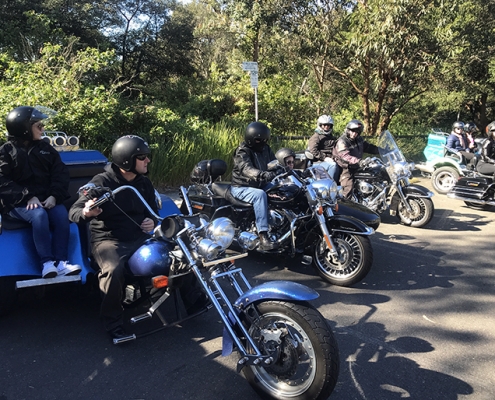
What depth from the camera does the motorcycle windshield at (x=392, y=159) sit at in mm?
6910

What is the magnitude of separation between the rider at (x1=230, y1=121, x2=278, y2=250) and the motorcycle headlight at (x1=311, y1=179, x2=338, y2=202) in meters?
0.47

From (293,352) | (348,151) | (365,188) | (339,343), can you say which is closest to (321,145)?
(348,151)

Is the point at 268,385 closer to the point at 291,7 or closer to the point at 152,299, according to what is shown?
the point at 152,299

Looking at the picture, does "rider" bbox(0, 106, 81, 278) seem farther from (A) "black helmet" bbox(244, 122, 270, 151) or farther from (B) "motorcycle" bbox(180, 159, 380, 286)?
(A) "black helmet" bbox(244, 122, 270, 151)

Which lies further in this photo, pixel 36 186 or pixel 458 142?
pixel 458 142

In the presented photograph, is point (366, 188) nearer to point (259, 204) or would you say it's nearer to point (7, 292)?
point (259, 204)

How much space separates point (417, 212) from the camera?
696cm

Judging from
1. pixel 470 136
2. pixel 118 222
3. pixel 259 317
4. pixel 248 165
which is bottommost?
pixel 259 317

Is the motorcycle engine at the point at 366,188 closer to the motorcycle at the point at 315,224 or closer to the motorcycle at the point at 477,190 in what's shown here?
the motorcycle at the point at 315,224

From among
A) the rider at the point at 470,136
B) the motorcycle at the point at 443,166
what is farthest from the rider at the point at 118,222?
the rider at the point at 470,136

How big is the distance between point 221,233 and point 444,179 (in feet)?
28.1

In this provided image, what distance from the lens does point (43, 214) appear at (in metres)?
3.67

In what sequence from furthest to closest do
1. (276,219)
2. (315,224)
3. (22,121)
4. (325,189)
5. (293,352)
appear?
(276,219), (315,224), (325,189), (22,121), (293,352)

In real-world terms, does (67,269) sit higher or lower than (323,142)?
lower
